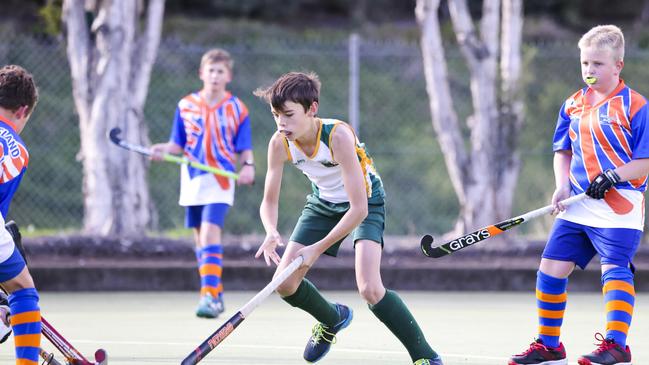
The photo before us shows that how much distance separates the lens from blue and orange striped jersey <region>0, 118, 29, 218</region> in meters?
4.61

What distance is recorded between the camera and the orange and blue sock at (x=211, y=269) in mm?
7234

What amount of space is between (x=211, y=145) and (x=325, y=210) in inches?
87.8

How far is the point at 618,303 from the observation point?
525 cm

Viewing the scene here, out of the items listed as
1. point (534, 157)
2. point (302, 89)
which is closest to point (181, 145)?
point (302, 89)

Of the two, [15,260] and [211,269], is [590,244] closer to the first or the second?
[15,260]

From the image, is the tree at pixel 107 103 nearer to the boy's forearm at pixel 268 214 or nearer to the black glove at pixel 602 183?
the boy's forearm at pixel 268 214

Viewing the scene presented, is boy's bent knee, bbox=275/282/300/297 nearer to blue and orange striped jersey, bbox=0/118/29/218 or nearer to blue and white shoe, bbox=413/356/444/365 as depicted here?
blue and white shoe, bbox=413/356/444/365

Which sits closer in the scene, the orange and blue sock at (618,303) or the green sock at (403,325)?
the green sock at (403,325)

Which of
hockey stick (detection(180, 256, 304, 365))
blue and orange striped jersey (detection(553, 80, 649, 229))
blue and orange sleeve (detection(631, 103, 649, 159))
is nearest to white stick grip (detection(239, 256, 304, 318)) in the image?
hockey stick (detection(180, 256, 304, 365))

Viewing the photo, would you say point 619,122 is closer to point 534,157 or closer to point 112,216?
point 112,216

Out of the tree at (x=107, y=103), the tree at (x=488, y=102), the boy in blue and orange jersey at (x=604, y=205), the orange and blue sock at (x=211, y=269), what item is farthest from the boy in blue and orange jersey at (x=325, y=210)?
the tree at (x=488, y=102)

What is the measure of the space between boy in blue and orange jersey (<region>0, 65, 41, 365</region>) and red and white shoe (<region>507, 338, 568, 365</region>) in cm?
195

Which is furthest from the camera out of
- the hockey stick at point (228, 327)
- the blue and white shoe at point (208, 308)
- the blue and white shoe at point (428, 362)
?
the blue and white shoe at point (208, 308)

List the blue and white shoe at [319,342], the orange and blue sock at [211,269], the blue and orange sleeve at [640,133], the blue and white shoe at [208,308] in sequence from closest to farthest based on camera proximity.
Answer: the blue and orange sleeve at [640,133] → the blue and white shoe at [319,342] → the blue and white shoe at [208,308] → the orange and blue sock at [211,269]
